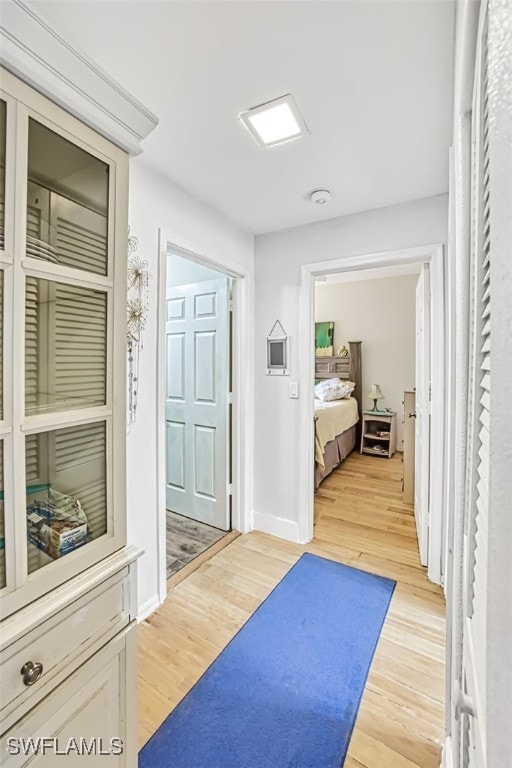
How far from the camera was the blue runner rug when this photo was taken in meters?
1.21

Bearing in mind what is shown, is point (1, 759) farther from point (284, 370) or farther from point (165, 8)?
point (284, 370)

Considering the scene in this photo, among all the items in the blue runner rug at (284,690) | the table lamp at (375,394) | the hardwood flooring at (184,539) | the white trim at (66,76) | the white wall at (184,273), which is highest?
the white wall at (184,273)

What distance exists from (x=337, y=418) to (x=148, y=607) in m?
3.01

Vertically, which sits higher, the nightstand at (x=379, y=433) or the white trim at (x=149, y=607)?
the nightstand at (x=379, y=433)

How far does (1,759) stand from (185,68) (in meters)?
2.00

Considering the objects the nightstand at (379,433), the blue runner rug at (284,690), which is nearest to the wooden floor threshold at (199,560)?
the blue runner rug at (284,690)

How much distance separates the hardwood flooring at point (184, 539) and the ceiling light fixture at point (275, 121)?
2569 millimetres

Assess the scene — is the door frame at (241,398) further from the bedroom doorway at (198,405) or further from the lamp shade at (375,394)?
the lamp shade at (375,394)

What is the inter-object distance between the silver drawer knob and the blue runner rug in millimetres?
786

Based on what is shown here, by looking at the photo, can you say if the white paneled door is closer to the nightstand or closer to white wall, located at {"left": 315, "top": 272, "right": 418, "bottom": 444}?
the nightstand

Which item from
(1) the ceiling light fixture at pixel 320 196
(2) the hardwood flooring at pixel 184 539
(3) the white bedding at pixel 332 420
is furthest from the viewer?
(3) the white bedding at pixel 332 420

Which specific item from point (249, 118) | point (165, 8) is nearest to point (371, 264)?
point (249, 118)

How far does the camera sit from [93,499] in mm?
991

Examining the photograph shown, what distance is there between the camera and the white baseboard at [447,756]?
1.01 meters
